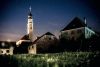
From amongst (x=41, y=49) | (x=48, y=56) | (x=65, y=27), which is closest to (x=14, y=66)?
(x=48, y=56)

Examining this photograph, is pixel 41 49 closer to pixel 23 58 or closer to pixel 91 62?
pixel 23 58

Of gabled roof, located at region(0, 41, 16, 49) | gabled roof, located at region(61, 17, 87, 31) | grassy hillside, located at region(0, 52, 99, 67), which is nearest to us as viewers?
→ grassy hillside, located at region(0, 52, 99, 67)

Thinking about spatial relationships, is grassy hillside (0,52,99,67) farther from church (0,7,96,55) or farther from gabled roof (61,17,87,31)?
gabled roof (61,17,87,31)

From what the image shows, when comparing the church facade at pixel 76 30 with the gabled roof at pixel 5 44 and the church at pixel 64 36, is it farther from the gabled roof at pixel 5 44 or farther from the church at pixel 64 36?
the gabled roof at pixel 5 44

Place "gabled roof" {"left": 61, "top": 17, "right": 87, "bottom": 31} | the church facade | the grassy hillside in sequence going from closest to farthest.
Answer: the grassy hillside
the church facade
"gabled roof" {"left": 61, "top": 17, "right": 87, "bottom": 31}

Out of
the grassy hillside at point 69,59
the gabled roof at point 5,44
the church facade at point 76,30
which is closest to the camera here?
the grassy hillside at point 69,59

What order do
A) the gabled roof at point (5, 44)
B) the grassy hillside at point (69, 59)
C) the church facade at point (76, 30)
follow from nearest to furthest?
the grassy hillside at point (69, 59)
the church facade at point (76, 30)
the gabled roof at point (5, 44)

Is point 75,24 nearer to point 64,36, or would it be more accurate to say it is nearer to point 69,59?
point 64,36

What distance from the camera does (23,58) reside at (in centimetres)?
5581

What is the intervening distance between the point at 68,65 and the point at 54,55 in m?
6.53

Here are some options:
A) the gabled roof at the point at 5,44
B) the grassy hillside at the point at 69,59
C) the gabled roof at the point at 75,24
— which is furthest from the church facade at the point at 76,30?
the gabled roof at the point at 5,44

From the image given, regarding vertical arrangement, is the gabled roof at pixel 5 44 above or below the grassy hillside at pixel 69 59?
above

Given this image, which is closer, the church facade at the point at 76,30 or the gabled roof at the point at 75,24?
the church facade at the point at 76,30

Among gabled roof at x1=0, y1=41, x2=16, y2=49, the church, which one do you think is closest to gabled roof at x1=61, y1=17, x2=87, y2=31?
the church
